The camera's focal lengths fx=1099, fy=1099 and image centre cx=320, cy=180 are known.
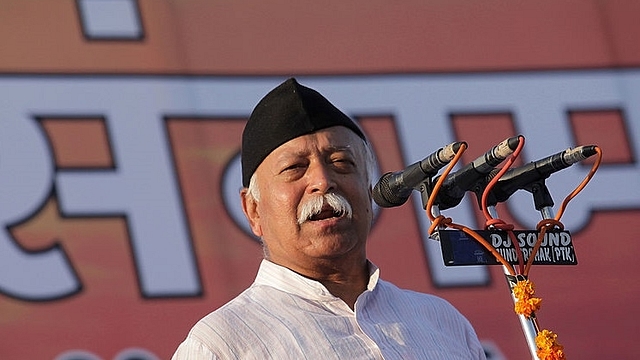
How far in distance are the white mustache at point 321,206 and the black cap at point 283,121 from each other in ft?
0.41

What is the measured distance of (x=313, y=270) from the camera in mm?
1696

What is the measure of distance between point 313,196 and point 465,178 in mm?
261

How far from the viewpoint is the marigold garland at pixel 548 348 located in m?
1.43

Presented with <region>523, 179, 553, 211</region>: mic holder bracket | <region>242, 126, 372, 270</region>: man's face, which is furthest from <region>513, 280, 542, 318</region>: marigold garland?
<region>242, 126, 372, 270</region>: man's face

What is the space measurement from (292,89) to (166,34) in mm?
1087

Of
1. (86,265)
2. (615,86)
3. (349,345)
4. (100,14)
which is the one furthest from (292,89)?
(615,86)

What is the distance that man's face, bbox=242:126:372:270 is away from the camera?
5.43ft

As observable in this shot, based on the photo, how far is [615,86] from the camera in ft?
9.98

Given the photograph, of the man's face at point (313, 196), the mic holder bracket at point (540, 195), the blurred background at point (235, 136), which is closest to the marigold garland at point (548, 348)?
the mic holder bracket at point (540, 195)

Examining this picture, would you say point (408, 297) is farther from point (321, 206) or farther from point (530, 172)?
point (530, 172)

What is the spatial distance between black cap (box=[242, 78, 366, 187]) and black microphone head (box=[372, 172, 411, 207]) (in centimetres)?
20

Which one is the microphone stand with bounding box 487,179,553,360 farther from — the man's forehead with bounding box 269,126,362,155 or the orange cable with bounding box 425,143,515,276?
the man's forehead with bounding box 269,126,362,155

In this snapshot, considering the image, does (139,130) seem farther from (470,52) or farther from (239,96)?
(470,52)

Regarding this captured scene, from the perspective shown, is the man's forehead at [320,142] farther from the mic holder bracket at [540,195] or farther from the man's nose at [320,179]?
the mic holder bracket at [540,195]
